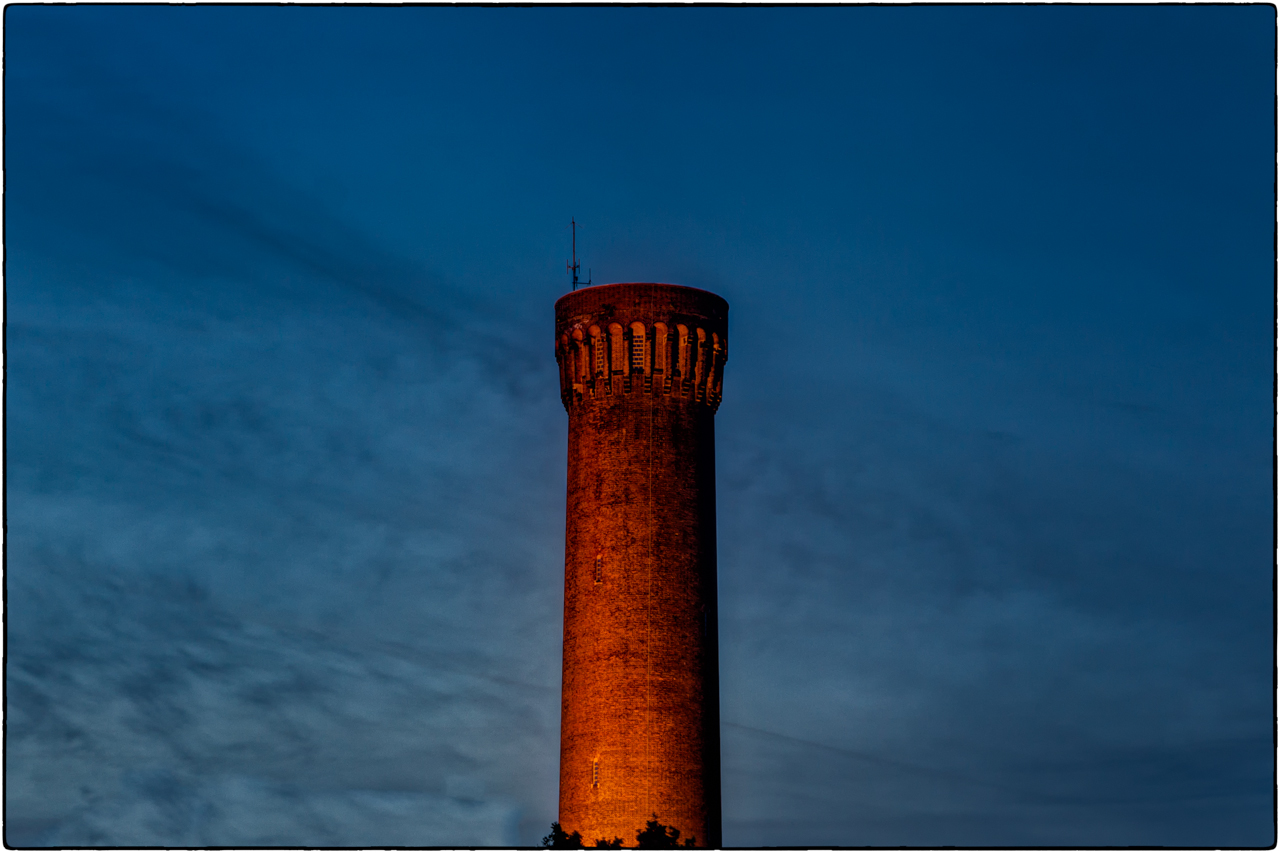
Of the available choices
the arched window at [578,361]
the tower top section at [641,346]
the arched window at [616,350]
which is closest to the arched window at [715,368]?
the tower top section at [641,346]

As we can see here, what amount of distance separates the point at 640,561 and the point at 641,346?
627cm

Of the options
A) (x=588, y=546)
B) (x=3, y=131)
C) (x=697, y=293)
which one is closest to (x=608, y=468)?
(x=588, y=546)

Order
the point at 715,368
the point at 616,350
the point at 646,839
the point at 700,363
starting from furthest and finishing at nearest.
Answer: the point at 715,368 → the point at 700,363 → the point at 616,350 → the point at 646,839

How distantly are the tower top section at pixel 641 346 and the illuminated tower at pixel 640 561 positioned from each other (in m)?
0.04

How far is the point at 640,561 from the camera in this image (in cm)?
5281

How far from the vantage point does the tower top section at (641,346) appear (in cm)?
5456

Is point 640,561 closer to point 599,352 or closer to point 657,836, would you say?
point 599,352

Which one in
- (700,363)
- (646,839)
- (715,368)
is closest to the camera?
(646,839)

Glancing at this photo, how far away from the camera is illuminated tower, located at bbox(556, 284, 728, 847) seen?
2030 inches

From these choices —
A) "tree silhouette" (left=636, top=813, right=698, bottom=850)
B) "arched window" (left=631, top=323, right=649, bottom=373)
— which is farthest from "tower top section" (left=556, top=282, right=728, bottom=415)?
"tree silhouette" (left=636, top=813, right=698, bottom=850)

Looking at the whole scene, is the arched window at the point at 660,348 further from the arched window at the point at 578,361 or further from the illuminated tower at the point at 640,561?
the arched window at the point at 578,361

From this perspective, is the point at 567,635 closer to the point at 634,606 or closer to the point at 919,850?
the point at 634,606

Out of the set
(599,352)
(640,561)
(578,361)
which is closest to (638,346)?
(599,352)

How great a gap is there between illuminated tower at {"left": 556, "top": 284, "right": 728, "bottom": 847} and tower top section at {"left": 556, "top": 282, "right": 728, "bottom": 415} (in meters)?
0.04
